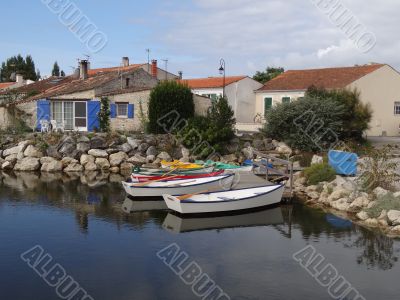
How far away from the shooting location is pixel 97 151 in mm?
27344

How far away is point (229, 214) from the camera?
55.0 feet

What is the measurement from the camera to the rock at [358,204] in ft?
55.8

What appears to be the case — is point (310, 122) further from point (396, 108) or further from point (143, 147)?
point (396, 108)

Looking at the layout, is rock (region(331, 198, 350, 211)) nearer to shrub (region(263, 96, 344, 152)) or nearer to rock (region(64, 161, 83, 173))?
shrub (region(263, 96, 344, 152))

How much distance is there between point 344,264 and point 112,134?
755 inches

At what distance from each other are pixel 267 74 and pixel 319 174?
3720cm

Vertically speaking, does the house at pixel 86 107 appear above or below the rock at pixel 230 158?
above

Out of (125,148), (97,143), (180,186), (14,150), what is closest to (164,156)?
(125,148)

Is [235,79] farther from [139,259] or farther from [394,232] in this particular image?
[139,259]

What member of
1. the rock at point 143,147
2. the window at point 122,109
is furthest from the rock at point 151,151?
the window at point 122,109

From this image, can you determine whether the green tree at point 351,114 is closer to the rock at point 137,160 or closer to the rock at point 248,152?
the rock at point 248,152

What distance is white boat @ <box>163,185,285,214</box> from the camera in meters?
16.1

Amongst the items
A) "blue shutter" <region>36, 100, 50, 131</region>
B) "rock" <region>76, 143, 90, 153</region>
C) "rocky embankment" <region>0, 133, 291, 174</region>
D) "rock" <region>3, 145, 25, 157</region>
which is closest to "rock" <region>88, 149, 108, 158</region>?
"rocky embankment" <region>0, 133, 291, 174</region>

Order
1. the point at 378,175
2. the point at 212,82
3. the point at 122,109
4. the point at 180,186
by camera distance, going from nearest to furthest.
Answer: the point at 378,175 → the point at 180,186 → the point at 122,109 → the point at 212,82
